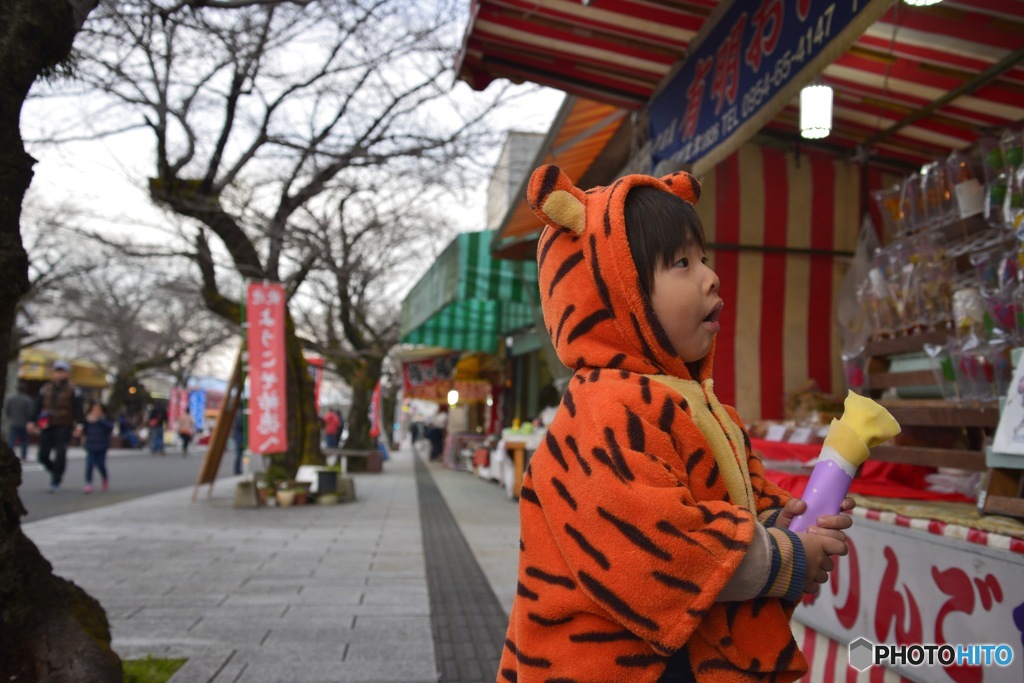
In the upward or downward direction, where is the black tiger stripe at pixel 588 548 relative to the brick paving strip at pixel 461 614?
upward

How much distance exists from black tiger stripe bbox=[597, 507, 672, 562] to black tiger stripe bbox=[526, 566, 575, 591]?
0.56ft

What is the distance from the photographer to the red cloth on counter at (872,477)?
10.4 feet

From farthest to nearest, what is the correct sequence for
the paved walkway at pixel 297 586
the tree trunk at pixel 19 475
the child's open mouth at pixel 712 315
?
the paved walkway at pixel 297 586 < the tree trunk at pixel 19 475 < the child's open mouth at pixel 712 315

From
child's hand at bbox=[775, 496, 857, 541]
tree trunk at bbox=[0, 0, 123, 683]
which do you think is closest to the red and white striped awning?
tree trunk at bbox=[0, 0, 123, 683]

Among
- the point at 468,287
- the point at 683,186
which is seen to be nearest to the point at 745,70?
the point at 683,186

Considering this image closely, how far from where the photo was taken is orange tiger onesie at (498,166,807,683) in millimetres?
1198

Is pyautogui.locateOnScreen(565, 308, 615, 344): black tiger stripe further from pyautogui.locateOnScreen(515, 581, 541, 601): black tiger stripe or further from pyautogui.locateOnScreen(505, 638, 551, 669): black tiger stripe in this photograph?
pyautogui.locateOnScreen(505, 638, 551, 669): black tiger stripe

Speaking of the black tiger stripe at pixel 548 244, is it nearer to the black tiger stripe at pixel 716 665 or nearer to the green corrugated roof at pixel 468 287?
the black tiger stripe at pixel 716 665

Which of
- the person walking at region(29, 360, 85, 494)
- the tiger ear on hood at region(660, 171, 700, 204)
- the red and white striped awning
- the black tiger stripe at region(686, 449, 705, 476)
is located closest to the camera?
the black tiger stripe at region(686, 449, 705, 476)

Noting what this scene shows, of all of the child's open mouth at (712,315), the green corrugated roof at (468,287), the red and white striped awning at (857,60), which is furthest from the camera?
the green corrugated roof at (468,287)

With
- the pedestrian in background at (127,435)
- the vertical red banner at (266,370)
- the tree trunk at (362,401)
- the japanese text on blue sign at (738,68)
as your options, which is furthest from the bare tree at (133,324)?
the japanese text on blue sign at (738,68)

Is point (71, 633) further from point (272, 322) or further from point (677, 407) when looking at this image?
point (272, 322)

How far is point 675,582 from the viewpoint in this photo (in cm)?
119

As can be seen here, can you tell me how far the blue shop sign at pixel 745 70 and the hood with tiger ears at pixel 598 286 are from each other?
Answer: 6.00 feet
